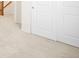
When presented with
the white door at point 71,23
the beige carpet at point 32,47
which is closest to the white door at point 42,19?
the beige carpet at point 32,47

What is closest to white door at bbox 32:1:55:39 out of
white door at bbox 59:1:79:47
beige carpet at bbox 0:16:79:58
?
beige carpet at bbox 0:16:79:58

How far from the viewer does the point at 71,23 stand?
3.83 metres

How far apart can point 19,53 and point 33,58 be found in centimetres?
41

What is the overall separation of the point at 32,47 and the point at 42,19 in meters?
1.15

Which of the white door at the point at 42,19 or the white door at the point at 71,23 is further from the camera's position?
the white door at the point at 42,19

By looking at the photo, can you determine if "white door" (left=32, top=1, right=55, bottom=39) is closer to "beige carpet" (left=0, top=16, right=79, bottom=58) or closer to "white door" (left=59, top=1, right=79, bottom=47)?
"beige carpet" (left=0, top=16, right=79, bottom=58)

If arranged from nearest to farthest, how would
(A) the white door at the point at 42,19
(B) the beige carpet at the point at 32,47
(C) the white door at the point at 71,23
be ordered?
(B) the beige carpet at the point at 32,47 < (C) the white door at the point at 71,23 < (A) the white door at the point at 42,19

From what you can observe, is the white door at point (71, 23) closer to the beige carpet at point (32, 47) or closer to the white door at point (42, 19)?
the beige carpet at point (32, 47)

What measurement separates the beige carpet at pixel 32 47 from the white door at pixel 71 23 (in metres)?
0.19

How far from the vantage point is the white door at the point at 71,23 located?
3.72 metres

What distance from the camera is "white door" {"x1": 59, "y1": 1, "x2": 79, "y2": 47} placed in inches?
146

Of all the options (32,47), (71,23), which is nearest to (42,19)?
(71,23)

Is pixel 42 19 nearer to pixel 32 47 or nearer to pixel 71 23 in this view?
pixel 71 23

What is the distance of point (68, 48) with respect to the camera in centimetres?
372
